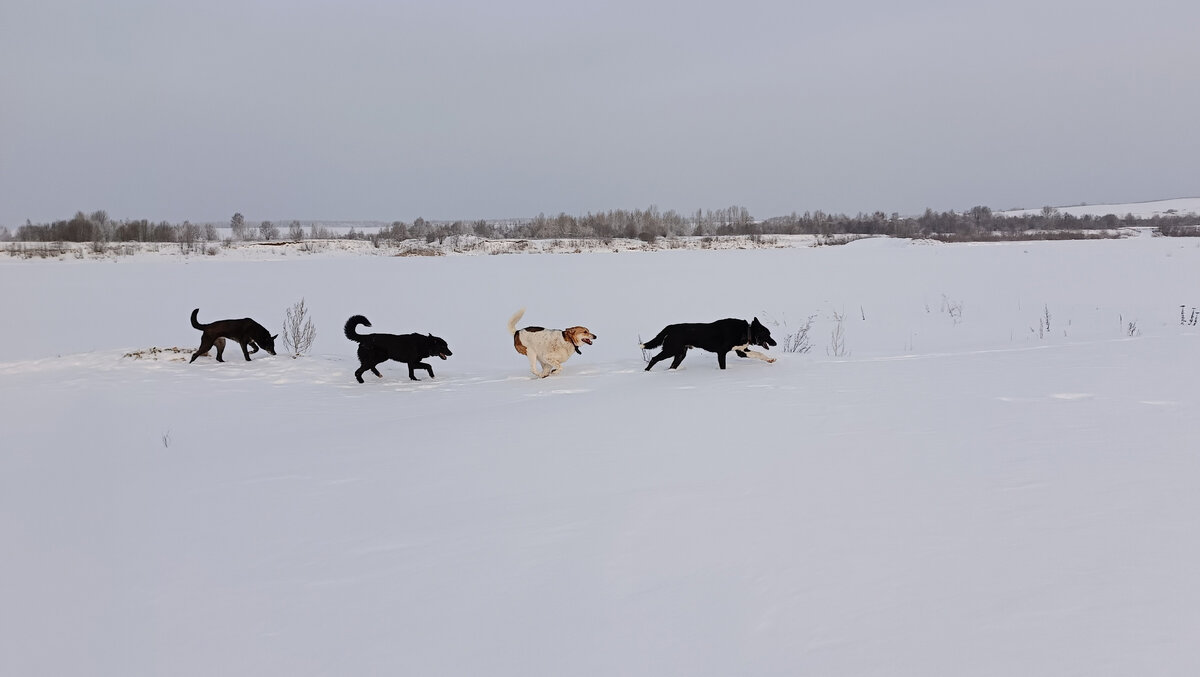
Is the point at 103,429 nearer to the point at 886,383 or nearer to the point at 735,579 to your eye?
the point at 735,579

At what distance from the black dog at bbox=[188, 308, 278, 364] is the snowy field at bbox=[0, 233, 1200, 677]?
1.03 metres

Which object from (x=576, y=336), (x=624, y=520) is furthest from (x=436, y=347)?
(x=624, y=520)

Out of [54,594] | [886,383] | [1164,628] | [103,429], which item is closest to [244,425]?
[103,429]

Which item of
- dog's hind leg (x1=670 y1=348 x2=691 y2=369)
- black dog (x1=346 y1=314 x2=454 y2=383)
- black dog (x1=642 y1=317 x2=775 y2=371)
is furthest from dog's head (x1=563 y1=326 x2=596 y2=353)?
black dog (x1=346 y1=314 x2=454 y2=383)

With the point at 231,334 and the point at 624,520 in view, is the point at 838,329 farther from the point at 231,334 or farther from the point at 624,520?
the point at 624,520

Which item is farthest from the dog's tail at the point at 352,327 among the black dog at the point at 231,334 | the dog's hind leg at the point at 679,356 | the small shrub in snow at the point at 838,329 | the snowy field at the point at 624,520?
the small shrub in snow at the point at 838,329

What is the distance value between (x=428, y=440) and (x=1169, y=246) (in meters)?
35.6

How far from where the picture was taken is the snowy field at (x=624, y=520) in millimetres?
2238

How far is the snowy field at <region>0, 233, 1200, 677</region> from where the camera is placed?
2238 millimetres

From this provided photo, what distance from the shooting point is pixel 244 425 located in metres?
6.78

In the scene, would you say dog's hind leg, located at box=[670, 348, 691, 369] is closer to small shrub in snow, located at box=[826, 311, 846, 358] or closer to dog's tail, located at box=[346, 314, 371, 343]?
dog's tail, located at box=[346, 314, 371, 343]

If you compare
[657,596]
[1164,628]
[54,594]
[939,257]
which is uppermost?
[939,257]

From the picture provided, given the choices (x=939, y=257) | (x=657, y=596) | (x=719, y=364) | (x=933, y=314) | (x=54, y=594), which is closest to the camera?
(x=657, y=596)

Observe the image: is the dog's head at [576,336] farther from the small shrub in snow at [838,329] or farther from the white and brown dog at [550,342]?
the small shrub in snow at [838,329]
